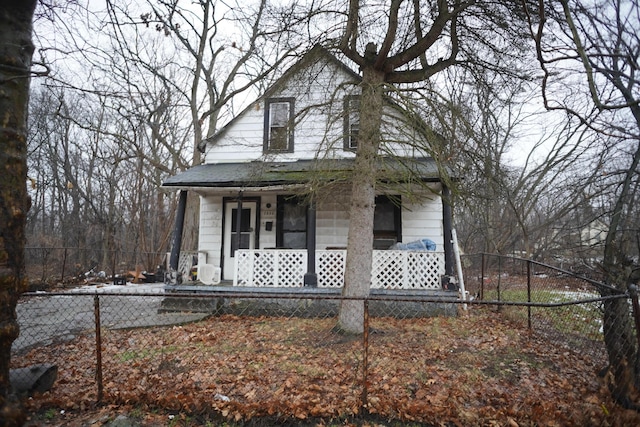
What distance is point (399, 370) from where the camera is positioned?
15.3ft

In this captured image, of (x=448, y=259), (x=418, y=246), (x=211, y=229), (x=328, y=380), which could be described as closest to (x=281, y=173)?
(x=211, y=229)

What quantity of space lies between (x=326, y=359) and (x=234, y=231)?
21.4ft

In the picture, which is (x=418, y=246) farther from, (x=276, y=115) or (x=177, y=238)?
(x=177, y=238)

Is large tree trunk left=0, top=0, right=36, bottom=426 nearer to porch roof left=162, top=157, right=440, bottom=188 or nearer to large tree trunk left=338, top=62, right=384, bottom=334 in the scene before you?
porch roof left=162, top=157, right=440, bottom=188

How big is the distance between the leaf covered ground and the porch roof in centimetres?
301

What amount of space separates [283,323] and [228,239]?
411cm

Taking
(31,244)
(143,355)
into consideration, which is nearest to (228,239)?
(143,355)

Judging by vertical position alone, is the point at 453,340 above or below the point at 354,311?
below

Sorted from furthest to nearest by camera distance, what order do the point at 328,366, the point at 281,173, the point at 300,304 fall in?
the point at 281,173
the point at 300,304
the point at 328,366

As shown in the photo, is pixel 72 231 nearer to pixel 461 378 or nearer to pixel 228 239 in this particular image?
pixel 228 239

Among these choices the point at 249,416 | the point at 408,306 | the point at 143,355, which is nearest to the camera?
the point at 249,416

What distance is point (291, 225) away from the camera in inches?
415

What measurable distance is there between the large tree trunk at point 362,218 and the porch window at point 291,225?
13.8 feet

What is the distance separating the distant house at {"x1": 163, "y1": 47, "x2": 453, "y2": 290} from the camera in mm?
8406
